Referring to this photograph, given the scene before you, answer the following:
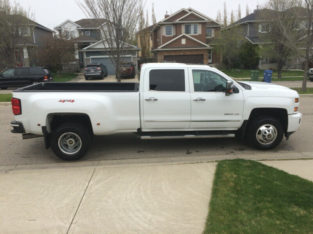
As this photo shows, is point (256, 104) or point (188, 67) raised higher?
point (188, 67)

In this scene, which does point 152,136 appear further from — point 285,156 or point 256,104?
point 285,156

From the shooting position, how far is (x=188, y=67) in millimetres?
6113

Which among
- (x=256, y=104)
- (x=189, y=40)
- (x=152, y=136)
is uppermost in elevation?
(x=189, y=40)

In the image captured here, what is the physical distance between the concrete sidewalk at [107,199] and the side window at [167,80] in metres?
1.57

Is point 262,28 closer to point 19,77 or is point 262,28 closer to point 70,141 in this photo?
point 19,77

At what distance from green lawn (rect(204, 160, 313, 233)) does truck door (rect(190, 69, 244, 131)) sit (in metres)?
1.26

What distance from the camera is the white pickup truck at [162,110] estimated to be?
565 centimetres

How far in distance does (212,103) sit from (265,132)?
129 centimetres

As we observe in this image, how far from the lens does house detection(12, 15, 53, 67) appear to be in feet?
79.5

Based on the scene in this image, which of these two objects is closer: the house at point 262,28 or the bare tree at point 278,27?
the bare tree at point 278,27

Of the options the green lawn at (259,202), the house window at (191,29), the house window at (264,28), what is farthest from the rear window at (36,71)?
the house window at (191,29)

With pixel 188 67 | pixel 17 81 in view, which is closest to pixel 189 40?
pixel 17 81

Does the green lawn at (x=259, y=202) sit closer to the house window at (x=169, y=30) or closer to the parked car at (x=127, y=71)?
the parked car at (x=127, y=71)

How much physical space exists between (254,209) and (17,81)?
68.7 ft
